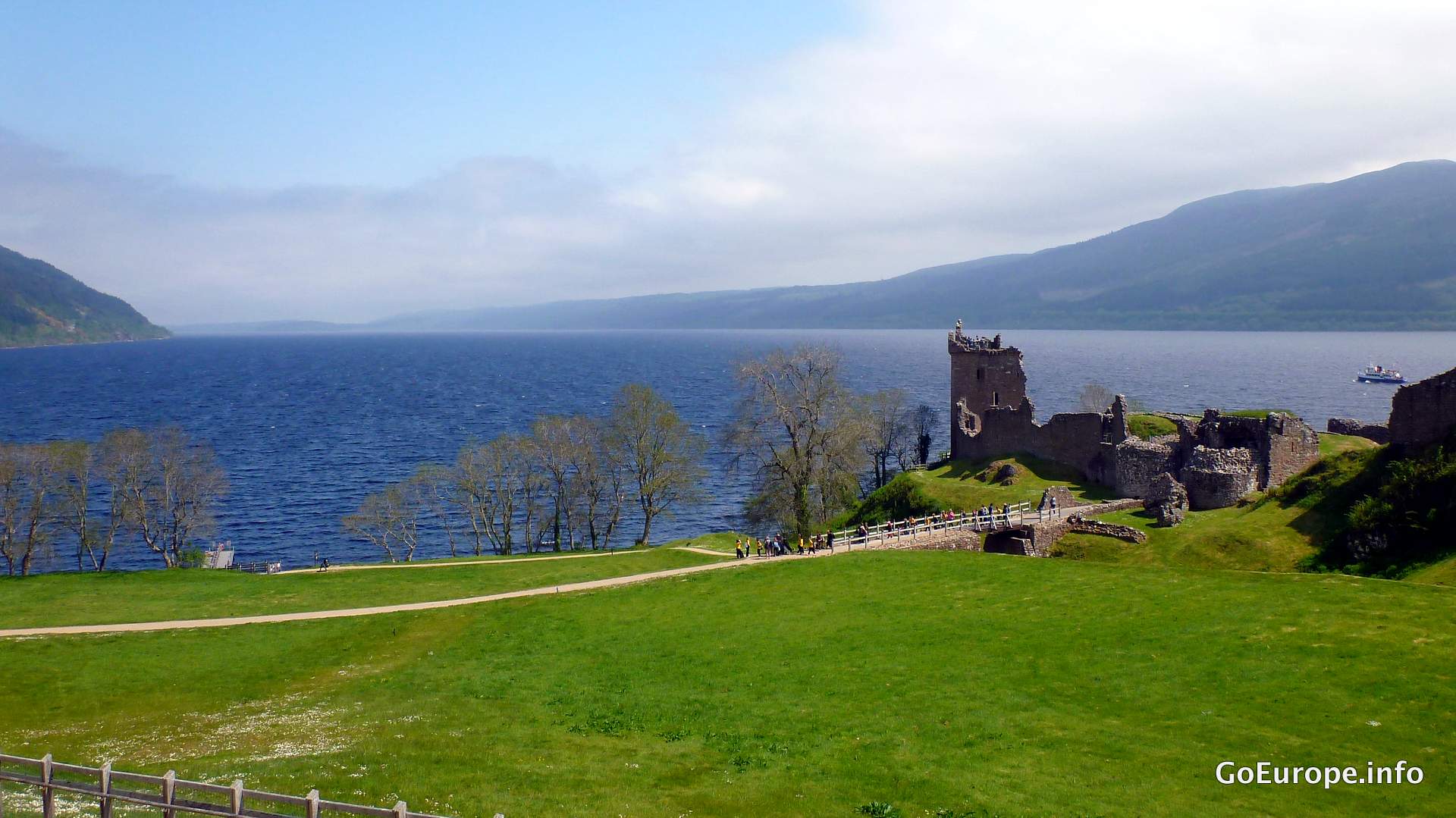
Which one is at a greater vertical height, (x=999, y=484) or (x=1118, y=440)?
(x=1118, y=440)

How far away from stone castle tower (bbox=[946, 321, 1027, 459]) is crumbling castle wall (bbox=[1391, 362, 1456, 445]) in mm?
32468

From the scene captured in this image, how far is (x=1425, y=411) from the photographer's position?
36594 mm

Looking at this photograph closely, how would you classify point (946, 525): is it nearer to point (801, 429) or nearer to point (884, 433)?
point (801, 429)

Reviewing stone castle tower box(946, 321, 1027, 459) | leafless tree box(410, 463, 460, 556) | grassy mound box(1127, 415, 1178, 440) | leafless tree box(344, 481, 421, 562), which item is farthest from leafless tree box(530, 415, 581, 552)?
grassy mound box(1127, 415, 1178, 440)

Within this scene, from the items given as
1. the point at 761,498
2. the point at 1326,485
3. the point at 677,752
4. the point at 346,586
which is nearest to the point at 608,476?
the point at 761,498

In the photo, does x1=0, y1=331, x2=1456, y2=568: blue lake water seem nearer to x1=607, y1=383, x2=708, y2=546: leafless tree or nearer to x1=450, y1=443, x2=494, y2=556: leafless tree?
x1=450, y1=443, x2=494, y2=556: leafless tree

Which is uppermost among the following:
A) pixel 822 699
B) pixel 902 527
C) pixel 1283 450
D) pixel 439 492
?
pixel 1283 450

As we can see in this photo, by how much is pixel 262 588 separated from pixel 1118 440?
48.1 m

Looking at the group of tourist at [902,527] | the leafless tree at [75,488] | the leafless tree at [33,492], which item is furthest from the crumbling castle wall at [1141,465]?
the leafless tree at [33,492]

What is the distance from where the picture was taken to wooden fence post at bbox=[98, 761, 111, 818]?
13.2m

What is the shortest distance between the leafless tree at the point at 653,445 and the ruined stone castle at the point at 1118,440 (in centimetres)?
2172

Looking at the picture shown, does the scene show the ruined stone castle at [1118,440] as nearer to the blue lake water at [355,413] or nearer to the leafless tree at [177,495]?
the blue lake water at [355,413]

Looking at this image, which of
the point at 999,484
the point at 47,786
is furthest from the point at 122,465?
the point at 999,484

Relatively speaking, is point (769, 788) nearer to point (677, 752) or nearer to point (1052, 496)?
point (677, 752)
